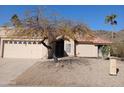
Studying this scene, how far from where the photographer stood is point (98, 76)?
19.7 meters

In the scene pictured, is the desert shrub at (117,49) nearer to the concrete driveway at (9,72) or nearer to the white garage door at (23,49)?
the white garage door at (23,49)

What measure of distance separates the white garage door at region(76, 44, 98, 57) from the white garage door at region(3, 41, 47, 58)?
22.8 feet

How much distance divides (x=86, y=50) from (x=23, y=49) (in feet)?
29.4

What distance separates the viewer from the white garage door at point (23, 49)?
31.9 metres

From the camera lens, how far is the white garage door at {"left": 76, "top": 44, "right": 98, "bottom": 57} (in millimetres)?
37406

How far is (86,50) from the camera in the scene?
123 ft

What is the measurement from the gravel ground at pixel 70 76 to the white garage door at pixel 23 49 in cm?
893

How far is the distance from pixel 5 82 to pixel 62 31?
7557 mm

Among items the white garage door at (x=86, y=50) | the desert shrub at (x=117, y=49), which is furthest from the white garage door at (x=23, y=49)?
the desert shrub at (x=117, y=49)

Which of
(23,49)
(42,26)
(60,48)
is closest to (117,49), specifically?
(60,48)

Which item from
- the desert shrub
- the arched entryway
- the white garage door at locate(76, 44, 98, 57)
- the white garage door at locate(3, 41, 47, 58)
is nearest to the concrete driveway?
the white garage door at locate(3, 41, 47, 58)

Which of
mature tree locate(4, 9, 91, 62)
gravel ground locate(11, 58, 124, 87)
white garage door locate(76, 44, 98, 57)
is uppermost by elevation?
mature tree locate(4, 9, 91, 62)

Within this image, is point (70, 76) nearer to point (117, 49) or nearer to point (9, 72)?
point (9, 72)

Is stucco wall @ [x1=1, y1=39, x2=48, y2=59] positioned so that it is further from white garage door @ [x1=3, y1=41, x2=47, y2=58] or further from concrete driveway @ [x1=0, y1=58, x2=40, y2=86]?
concrete driveway @ [x1=0, y1=58, x2=40, y2=86]
